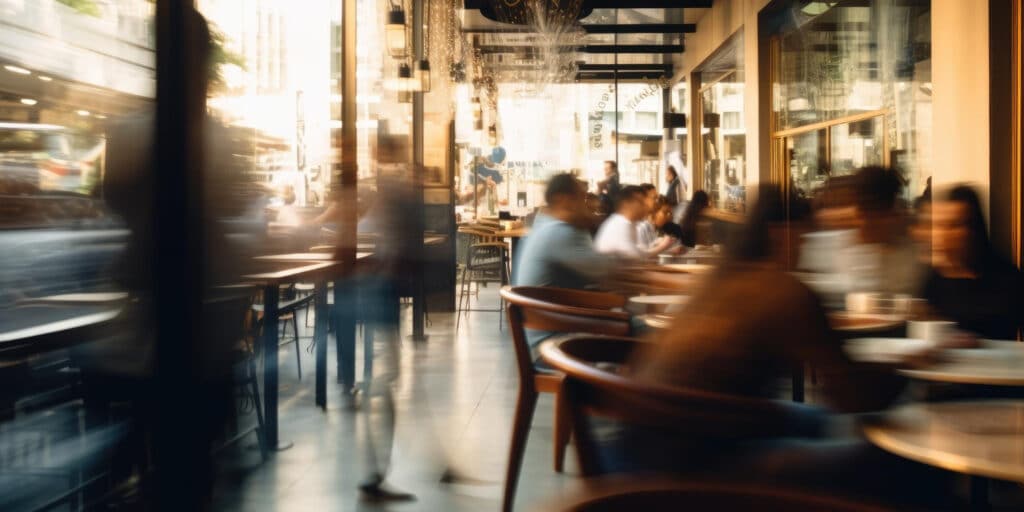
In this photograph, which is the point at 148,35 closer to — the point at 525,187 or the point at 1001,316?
the point at 1001,316

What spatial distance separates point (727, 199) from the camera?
12109 millimetres

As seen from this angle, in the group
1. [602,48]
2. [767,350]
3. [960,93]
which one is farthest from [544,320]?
[602,48]

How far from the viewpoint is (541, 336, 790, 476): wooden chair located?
128 centimetres

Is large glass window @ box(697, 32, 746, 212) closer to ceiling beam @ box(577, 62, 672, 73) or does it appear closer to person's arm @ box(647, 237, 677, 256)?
ceiling beam @ box(577, 62, 672, 73)

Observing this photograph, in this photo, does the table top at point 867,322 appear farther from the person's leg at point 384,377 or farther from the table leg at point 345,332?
the table leg at point 345,332

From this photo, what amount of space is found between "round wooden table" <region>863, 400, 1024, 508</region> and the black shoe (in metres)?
1.99

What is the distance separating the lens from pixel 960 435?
70.6 inches

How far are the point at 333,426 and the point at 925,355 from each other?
307 cm

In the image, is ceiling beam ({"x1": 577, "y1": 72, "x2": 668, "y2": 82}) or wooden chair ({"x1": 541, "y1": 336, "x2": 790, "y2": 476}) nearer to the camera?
wooden chair ({"x1": 541, "y1": 336, "x2": 790, "y2": 476})

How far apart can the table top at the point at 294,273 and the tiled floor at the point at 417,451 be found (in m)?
0.72

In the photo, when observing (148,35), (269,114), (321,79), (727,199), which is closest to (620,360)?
(148,35)

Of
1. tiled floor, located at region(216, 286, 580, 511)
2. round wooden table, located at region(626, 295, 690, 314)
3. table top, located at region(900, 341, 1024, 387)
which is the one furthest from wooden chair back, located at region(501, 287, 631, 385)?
table top, located at region(900, 341, 1024, 387)

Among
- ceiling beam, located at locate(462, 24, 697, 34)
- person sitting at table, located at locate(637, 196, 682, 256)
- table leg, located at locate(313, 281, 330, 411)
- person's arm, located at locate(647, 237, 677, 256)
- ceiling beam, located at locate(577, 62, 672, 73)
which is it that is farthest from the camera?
ceiling beam, located at locate(577, 62, 672, 73)

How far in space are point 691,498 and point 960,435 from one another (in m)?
1.16
